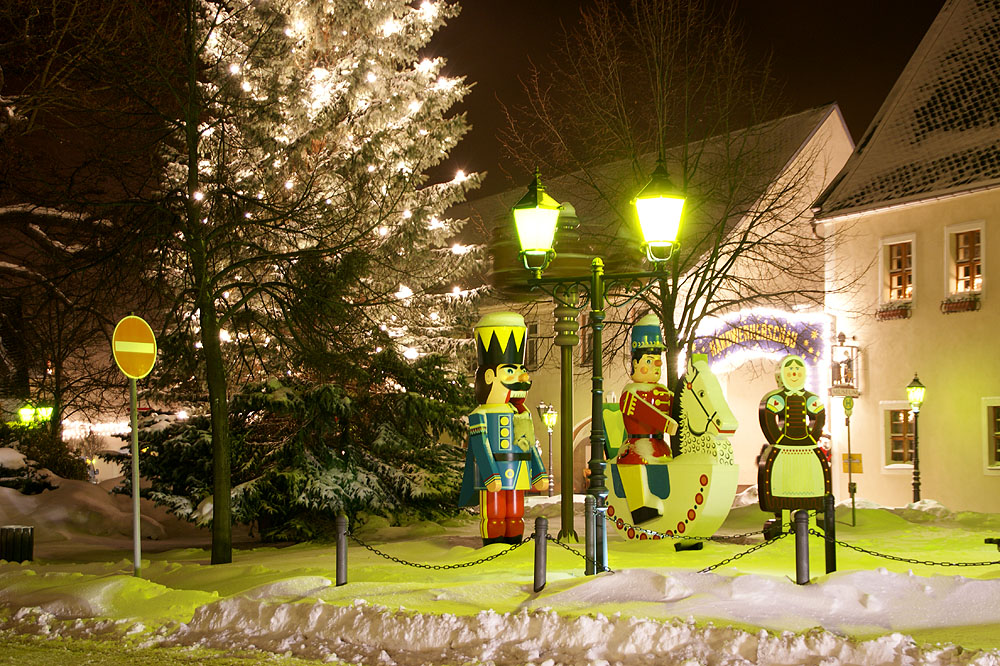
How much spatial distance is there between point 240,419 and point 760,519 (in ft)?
33.2

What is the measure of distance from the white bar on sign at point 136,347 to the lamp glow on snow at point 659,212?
5635 mm

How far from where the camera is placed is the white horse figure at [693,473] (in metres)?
13.7

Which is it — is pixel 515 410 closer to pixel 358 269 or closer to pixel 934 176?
pixel 358 269

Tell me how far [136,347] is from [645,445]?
6808mm

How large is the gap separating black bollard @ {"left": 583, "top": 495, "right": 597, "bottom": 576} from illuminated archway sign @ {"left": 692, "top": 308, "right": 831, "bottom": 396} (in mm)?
15070

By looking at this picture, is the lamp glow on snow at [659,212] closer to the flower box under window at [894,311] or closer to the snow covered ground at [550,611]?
the snow covered ground at [550,611]

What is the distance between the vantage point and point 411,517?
19734mm

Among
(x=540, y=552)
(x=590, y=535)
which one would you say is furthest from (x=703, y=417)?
(x=540, y=552)

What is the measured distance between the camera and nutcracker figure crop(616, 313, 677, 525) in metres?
14.0

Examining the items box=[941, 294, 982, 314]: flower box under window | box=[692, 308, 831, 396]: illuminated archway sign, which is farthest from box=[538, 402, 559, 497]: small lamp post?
box=[941, 294, 982, 314]: flower box under window

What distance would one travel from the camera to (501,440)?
1398cm

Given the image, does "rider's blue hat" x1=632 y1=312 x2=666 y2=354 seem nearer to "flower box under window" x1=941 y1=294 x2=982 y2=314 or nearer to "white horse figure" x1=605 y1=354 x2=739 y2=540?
"white horse figure" x1=605 y1=354 x2=739 y2=540

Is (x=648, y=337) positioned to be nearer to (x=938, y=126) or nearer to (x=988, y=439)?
(x=988, y=439)

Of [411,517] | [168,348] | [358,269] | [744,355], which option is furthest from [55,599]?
[744,355]
